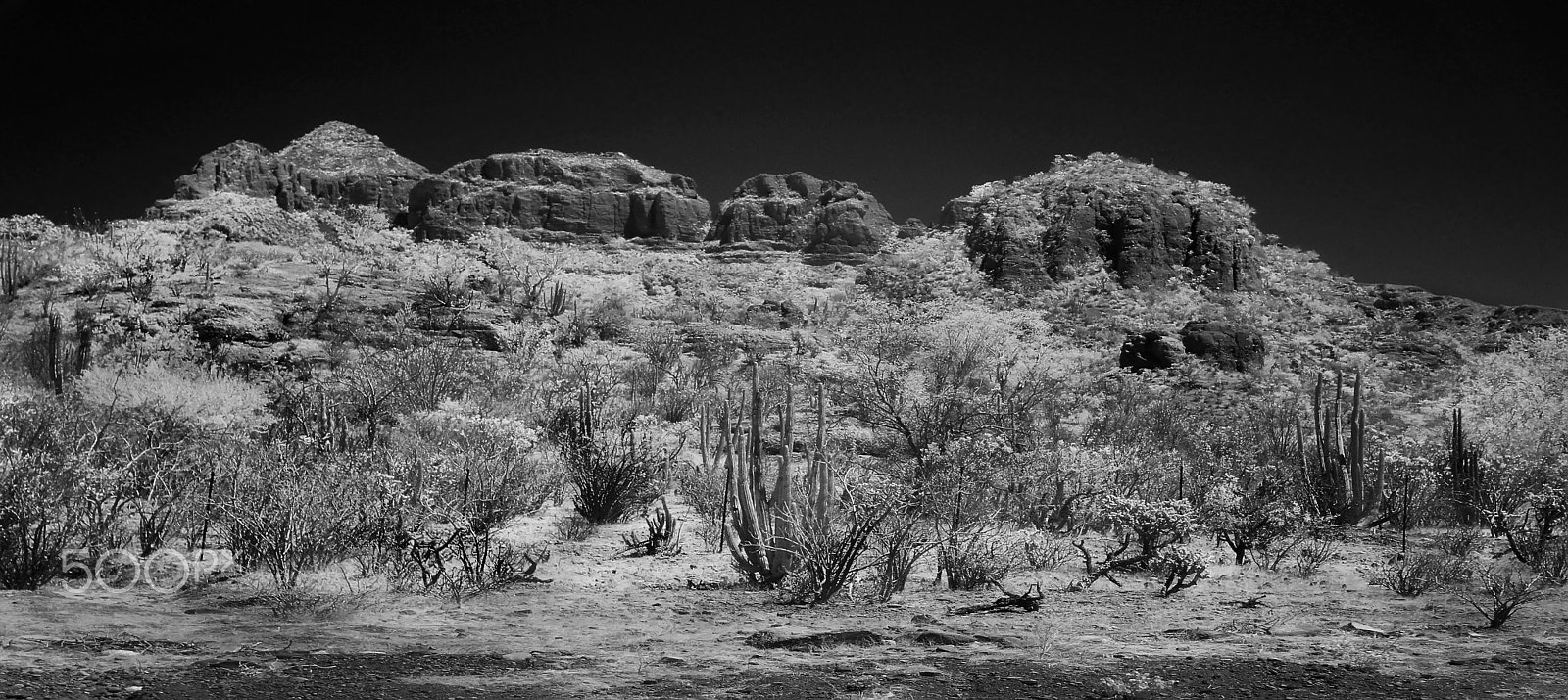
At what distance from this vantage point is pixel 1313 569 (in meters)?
8.97

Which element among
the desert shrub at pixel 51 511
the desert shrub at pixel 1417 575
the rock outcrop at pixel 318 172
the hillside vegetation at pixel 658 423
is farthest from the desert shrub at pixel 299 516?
the rock outcrop at pixel 318 172


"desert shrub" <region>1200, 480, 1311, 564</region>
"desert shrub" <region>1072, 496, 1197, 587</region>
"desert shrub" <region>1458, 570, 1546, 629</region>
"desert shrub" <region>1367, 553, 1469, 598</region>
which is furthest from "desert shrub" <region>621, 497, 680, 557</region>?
"desert shrub" <region>1458, 570, 1546, 629</region>

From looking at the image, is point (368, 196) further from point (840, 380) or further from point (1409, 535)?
point (1409, 535)

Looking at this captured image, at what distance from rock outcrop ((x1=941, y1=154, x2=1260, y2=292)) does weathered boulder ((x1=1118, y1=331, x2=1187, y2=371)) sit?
19094mm

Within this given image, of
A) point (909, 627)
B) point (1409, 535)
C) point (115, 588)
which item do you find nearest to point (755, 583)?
point (909, 627)

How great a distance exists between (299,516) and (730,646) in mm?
4267

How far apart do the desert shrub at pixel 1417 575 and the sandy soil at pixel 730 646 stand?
0.16 m

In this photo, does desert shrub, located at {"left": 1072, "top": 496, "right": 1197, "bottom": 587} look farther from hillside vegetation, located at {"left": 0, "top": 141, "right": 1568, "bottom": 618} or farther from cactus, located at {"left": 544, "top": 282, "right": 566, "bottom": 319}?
cactus, located at {"left": 544, "top": 282, "right": 566, "bottom": 319}

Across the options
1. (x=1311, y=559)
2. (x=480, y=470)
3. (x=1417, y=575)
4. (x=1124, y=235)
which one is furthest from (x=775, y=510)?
(x=1124, y=235)

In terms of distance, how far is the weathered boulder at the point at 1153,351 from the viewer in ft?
104

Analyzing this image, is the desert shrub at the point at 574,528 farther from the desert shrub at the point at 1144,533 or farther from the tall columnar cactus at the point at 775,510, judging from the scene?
the desert shrub at the point at 1144,533

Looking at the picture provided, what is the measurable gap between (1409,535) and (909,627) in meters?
8.17

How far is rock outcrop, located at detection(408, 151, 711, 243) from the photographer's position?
111 m

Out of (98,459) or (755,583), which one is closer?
(755,583)
